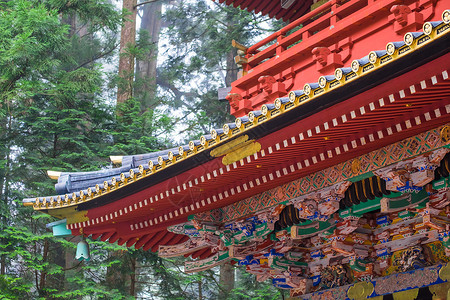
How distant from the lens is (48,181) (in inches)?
632

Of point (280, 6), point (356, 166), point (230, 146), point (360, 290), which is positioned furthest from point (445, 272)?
point (280, 6)

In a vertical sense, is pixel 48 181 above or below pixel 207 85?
below

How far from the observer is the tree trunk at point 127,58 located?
18.2 metres

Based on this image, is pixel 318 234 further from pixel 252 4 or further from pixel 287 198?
pixel 252 4

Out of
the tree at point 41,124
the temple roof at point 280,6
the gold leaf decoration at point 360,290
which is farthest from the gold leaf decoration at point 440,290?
the tree at point 41,124

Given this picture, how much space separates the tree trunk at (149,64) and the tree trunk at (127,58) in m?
0.58

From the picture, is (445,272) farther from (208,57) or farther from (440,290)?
(208,57)

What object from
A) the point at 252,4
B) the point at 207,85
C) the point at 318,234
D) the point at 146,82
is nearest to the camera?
the point at 318,234

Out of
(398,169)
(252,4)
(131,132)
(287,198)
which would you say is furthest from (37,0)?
(398,169)

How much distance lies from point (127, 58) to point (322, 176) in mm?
13339

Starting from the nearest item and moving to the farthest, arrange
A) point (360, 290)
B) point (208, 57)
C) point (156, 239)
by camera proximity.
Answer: point (360, 290) → point (156, 239) → point (208, 57)

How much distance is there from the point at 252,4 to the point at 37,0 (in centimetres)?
876

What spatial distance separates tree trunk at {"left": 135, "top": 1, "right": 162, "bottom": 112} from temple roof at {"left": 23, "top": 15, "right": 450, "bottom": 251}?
1035cm

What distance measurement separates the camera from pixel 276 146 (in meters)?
6.38
